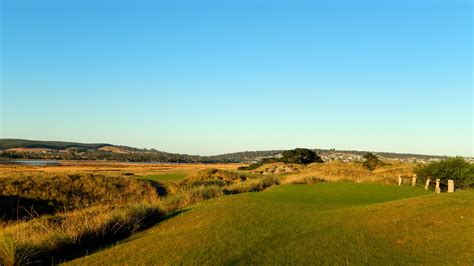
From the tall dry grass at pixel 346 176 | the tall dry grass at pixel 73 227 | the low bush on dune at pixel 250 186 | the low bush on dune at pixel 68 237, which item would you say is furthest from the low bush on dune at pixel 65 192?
the tall dry grass at pixel 346 176

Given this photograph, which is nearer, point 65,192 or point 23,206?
point 23,206

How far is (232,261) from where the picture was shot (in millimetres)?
6898

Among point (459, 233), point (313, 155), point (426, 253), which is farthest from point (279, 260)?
point (313, 155)

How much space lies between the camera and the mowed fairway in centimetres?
713

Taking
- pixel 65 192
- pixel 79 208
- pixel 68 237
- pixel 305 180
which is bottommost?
pixel 79 208

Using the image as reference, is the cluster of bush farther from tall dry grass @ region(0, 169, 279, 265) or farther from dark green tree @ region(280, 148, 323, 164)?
tall dry grass @ region(0, 169, 279, 265)

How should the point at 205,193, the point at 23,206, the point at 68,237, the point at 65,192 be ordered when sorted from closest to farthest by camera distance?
the point at 68,237, the point at 205,193, the point at 23,206, the point at 65,192

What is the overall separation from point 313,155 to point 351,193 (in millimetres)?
65728

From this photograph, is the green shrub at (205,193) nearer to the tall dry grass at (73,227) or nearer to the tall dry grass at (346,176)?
the tall dry grass at (73,227)

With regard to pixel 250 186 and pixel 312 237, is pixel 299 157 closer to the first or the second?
pixel 250 186

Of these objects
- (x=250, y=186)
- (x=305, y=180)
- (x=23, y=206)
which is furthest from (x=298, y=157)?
(x=23, y=206)

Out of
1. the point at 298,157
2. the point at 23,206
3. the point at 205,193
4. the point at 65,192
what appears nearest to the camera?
the point at 205,193

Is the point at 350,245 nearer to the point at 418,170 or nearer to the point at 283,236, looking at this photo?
the point at 283,236

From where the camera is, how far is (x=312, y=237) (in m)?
8.66
